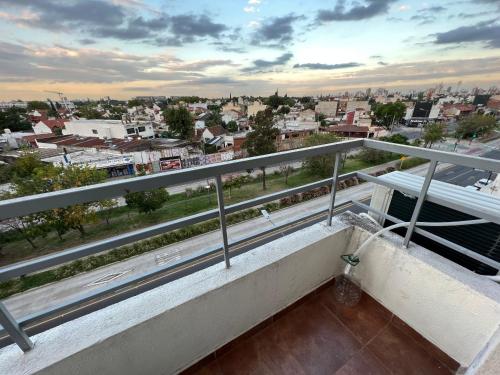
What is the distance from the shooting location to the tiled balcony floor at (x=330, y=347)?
126 centimetres

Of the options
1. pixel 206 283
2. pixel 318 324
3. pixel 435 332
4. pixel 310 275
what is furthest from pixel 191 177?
pixel 435 332

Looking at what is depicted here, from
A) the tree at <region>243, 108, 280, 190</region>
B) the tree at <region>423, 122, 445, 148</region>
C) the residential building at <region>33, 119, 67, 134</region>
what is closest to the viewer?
the tree at <region>243, 108, 280, 190</region>

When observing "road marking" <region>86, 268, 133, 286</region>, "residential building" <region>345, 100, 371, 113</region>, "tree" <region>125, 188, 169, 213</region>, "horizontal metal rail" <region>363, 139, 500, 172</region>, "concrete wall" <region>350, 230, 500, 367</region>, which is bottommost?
"road marking" <region>86, 268, 133, 286</region>

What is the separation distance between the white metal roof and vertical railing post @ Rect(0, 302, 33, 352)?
185 cm

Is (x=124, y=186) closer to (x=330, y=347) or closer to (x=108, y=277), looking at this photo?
(x=330, y=347)

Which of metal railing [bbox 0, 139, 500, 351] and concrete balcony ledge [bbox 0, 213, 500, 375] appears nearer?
metal railing [bbox 0, 139, 500, 351]

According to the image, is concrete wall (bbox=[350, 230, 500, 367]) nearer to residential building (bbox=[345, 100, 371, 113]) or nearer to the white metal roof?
the white metal roof

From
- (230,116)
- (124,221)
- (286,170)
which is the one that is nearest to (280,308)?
(124,221)

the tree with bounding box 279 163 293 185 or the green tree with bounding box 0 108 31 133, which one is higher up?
the green tree with bounding box 0 108 31 133

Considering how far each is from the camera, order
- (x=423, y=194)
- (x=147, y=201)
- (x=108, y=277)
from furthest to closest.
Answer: (x=147, y=201) → (x=108, y=277) → (x=423, y=194)

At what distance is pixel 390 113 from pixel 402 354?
44934 millimetres

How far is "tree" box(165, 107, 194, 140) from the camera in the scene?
2816cm

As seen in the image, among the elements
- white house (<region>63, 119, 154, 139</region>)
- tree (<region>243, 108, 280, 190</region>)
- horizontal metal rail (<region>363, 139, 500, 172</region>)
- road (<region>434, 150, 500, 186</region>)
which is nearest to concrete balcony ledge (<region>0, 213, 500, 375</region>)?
horizontal metal rail (<region>363, 139, 500, 172</region>)

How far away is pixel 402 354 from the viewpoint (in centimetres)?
132
